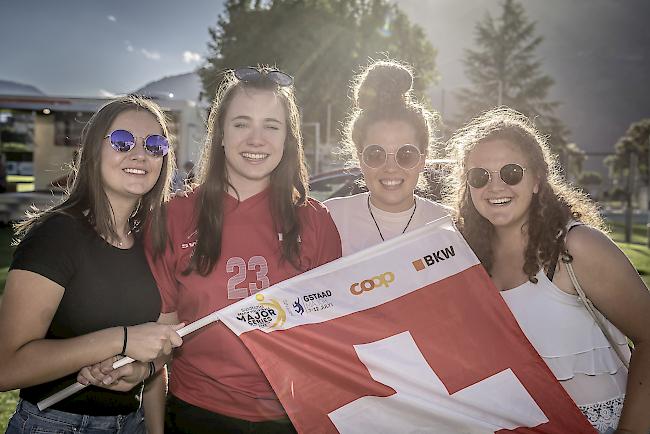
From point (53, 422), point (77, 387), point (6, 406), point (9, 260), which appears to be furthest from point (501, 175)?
point (9, 260)

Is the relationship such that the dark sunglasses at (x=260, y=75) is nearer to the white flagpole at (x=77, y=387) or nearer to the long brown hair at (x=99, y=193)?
the long brown hair at (x=99, y=193)

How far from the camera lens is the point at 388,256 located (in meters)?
2.32

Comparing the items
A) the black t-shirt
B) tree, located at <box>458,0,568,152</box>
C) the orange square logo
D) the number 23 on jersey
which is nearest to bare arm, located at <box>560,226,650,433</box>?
the orange square logo

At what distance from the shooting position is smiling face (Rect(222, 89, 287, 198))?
7.99 ft

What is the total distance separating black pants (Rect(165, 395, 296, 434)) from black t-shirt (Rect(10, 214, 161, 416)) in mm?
172

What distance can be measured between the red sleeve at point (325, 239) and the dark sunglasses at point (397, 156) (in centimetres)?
37

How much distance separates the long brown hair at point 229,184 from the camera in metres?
2.27

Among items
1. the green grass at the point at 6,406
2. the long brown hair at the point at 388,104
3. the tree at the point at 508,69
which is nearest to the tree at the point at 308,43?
the tree at the point at 508,69

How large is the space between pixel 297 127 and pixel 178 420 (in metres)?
1.37

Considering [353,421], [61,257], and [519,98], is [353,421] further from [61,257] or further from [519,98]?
[519,98]

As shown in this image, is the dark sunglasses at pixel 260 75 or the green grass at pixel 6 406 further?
the green grass at pixel 6 406

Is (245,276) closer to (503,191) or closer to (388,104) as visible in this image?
(503,191)

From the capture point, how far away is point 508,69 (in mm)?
48906

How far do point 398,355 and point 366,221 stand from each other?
0.83 metres
